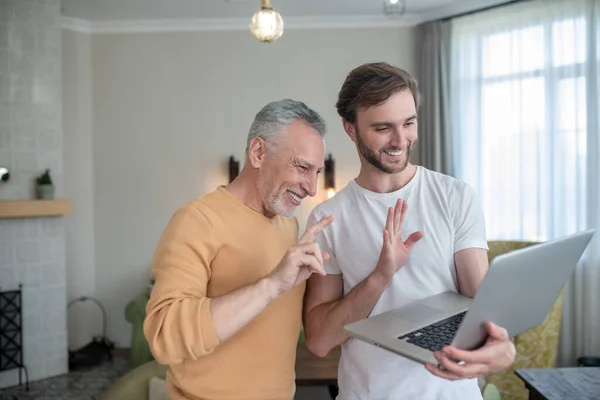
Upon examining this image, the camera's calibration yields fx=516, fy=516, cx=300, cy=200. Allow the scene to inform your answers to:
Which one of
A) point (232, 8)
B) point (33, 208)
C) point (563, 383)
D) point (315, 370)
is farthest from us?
point (232, 8)

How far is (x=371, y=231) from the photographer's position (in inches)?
51.7

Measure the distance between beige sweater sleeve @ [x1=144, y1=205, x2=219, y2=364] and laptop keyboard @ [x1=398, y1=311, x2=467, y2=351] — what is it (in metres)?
0.41

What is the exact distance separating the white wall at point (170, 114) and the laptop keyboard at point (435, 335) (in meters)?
3.91

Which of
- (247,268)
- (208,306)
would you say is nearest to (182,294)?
(208,306)

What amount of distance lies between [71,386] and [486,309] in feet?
13.5

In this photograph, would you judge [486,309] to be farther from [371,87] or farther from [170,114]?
[170,114]

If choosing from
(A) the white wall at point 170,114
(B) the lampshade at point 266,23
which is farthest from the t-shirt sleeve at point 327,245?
(A) the white wall at point 170,114

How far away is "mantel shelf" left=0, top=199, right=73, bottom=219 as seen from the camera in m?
4.00

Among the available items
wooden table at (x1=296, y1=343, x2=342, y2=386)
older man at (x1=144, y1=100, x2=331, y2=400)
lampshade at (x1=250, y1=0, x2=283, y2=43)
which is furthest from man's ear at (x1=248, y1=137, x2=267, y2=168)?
wooden table at (x1=296, y1=343, x2=342, y2=386)

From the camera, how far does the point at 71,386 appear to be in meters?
4.16

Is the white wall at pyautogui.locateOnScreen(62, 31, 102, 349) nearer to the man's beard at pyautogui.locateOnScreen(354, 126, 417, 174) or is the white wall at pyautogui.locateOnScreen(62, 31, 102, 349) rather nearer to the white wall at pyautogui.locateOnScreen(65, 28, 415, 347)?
the white wall at pyautogui.locateOnScreen(65, 28, 415, 347)

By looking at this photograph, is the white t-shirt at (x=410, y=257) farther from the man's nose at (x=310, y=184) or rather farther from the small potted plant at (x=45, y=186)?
the small potted plant at (x=45, y=186)

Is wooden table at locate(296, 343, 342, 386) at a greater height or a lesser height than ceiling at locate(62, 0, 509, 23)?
lesser

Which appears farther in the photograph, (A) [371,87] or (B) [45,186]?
(B) [45,186]
